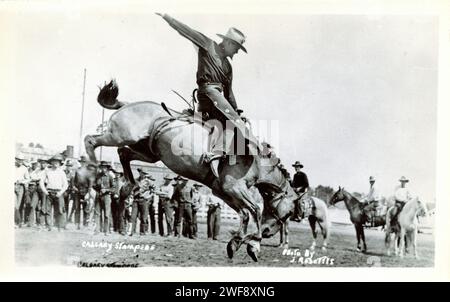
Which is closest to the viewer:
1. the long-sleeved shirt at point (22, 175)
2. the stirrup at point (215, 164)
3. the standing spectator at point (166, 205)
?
the stirrup at point (215, 164)

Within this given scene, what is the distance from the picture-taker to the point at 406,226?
27.0 feet

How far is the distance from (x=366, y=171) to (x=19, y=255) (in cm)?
437

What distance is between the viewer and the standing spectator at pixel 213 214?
8.13m

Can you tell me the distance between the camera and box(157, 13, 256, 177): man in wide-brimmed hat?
803cm

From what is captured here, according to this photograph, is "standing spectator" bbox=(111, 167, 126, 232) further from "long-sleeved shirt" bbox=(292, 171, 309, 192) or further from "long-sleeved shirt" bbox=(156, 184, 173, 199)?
"long-sleeved shirt" bbox=(292, 171, 309, 192)

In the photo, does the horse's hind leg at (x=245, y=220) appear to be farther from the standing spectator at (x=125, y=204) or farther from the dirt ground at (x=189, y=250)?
the standing spectator at (x=125, y=204)

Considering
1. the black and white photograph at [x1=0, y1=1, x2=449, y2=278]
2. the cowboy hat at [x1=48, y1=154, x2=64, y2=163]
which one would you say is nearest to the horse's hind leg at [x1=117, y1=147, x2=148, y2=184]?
the black and white photograph at [x1=0, y1=1, x2=449, y2=278]

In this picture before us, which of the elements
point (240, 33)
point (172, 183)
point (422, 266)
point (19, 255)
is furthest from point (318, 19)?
point (19, 255)

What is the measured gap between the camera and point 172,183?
8227 mm

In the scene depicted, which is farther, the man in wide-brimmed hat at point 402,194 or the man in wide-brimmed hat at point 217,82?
the man in wide-brimmed hat at point 402,194

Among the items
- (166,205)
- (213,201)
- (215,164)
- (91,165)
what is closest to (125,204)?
(166,205)

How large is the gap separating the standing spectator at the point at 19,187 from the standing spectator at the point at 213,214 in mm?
2238

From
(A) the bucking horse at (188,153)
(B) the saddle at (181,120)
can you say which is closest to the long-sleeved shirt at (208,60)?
(B) the saddle at (181,120)
